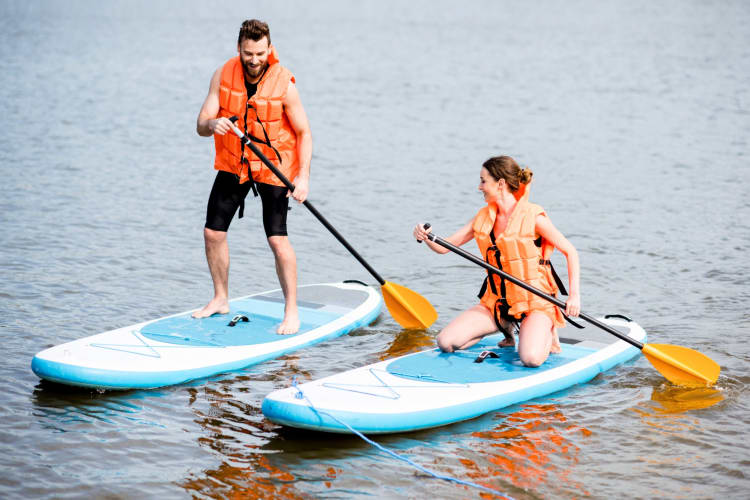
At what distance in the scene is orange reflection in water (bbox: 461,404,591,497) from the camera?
477cm

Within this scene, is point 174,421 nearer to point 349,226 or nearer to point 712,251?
point 349,226

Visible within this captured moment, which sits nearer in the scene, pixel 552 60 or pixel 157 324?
pixel 157 324

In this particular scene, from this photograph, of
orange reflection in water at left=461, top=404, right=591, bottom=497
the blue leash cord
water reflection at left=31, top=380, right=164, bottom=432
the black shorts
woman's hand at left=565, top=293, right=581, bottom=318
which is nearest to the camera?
the blue leash cord

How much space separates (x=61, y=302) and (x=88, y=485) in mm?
3271

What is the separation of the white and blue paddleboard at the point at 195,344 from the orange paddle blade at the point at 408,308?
237mm

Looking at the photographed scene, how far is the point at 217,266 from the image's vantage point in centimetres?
643

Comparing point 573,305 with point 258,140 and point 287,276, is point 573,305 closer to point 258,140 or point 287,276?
point 287,276

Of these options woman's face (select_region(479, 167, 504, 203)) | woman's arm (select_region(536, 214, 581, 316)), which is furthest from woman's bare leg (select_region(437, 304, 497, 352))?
woman's face (select_region(479, 167, 504, 203))

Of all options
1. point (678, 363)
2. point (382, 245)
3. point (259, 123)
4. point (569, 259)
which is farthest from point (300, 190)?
point (382, 245)

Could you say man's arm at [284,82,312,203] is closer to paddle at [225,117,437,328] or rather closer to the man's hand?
the man's hand

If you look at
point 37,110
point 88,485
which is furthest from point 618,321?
point 37,110

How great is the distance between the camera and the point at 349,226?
10680 mm

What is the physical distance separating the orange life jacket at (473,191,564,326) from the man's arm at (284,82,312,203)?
3.64 ft

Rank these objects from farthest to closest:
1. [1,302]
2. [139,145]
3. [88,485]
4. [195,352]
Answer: [139,145]
[1,302]
[195,352]
[88,485]
